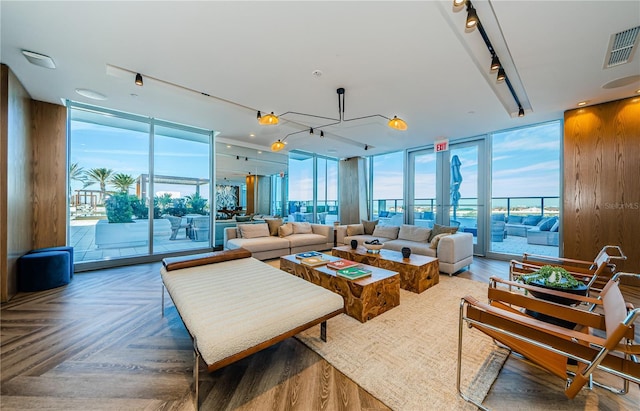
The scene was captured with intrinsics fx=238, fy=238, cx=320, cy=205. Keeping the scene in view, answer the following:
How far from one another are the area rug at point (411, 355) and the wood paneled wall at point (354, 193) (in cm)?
514

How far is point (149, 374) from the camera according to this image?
1.71m

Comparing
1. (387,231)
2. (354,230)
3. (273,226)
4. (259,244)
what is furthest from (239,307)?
(354,230)

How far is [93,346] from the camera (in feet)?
6.66

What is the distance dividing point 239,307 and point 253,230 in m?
3.61

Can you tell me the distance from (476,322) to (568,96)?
4.10 meters

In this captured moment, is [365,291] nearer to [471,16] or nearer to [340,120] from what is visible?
[471,16]

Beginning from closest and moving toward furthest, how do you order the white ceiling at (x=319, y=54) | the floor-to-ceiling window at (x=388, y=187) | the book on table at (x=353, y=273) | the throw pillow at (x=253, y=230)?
the white ceiling at (x=319, y=54) < the book on table at (x=353, y=273) < the throw pillow at (x=253, y=230) < the floor-to-ceiling window at (x=388, y=187)

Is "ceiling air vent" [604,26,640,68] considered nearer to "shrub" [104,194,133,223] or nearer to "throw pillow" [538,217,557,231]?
"throw pillow" [538,217,557,231]

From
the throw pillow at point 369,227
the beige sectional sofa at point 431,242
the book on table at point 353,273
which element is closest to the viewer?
the book on table at point 353,273

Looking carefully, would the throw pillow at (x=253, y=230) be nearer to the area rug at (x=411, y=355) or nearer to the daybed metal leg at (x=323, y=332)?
the area rug at (x=411, y=355)

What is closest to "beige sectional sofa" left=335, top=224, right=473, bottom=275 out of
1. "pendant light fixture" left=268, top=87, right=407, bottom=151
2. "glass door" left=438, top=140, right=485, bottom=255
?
"glass door" left=438, top=140, right=485, bottom=255

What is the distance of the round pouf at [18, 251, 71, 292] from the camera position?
10.2ft

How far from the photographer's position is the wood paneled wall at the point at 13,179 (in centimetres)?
277

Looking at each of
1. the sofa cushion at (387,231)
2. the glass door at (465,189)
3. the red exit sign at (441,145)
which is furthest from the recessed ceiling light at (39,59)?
the glass door at (465,189)
